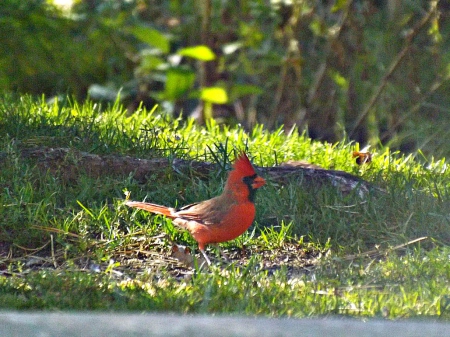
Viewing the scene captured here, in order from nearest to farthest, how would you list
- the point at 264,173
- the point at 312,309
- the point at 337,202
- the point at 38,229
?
the point at 312,309 < the point at 38,229 < the point at 337,202 < the point at 264,173

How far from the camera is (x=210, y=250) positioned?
14.7 ft

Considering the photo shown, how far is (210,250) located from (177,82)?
4.41 metres

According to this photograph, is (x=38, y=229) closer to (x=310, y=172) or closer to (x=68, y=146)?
(x=68, y=146)

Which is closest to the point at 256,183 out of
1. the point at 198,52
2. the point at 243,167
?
the point at 243,167

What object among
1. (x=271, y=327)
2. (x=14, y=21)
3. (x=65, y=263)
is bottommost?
(x=65, y=263)

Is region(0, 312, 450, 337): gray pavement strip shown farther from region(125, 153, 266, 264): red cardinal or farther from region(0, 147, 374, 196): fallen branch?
region(0, 147, 374, 196): fallen branch

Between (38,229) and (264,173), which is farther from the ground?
(264,173)

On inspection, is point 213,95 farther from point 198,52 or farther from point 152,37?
point 152,37

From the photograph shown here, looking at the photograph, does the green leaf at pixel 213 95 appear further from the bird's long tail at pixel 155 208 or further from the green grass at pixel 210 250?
the bird's long tail at pixel 155 208

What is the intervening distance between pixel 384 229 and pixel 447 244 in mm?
344

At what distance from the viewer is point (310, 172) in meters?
5.26

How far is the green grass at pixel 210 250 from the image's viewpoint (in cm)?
356

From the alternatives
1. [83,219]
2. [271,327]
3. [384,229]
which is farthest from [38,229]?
[271,327]

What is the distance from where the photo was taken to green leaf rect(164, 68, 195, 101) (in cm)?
859
